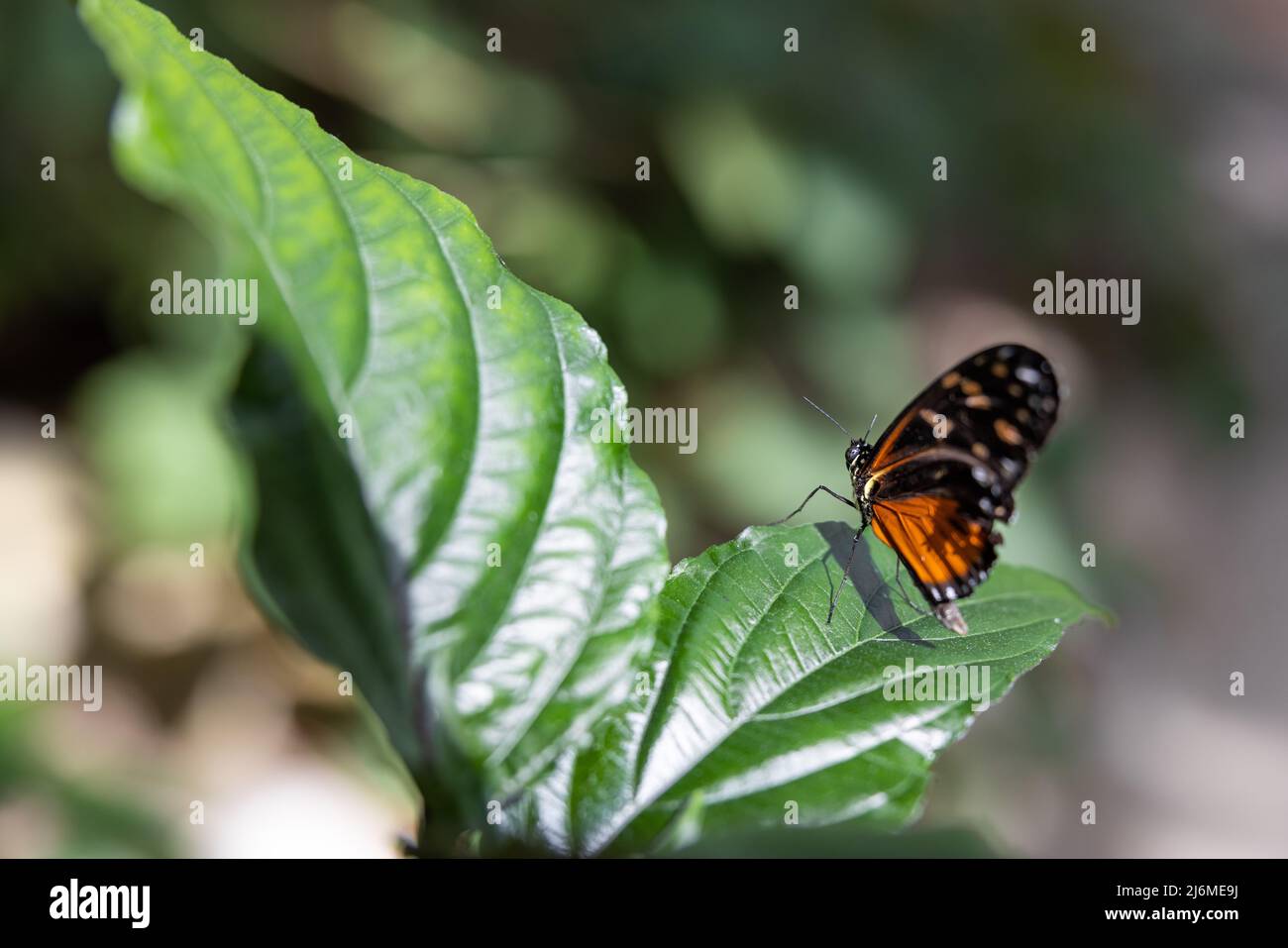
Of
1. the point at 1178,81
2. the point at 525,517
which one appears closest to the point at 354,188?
the point at 525,517

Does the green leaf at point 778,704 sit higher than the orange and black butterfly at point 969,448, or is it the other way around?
the orange and black butterfly at point 969,448

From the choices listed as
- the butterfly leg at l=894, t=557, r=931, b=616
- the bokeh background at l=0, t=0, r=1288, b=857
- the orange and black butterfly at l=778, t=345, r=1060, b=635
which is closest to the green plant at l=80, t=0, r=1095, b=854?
the butterfly leg at l=894, t=557, r=931, b=616

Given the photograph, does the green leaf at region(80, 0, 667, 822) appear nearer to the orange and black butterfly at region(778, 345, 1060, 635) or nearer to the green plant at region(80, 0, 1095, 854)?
the green plant at region(80, 0, 1095, 854)

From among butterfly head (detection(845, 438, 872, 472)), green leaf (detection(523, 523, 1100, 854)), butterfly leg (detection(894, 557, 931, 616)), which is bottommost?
green leaf (detection(523, 523, 1100, 854))

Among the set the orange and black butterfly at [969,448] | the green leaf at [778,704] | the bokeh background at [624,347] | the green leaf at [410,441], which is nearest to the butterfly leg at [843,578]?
the green leaf at [778,704]

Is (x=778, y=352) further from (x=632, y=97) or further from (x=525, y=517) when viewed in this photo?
(x=525, y=517)

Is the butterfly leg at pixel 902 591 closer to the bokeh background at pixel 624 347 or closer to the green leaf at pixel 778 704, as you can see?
the green leaf at pixel 778 704

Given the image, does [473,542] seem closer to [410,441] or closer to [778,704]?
[410,441]
